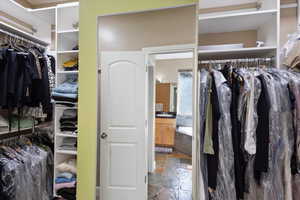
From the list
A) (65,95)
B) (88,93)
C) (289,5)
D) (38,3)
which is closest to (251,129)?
(88,93)

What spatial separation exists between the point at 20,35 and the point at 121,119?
4.87 ft

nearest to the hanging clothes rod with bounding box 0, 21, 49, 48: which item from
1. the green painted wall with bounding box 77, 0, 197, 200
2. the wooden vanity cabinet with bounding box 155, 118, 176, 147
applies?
the green painted wall with bounding box 77, 0, 197, 200

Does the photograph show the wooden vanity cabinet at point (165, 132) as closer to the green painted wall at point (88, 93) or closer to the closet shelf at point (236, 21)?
the green painted wall at point (88, 93)

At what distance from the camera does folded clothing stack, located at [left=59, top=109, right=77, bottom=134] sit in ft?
5.65

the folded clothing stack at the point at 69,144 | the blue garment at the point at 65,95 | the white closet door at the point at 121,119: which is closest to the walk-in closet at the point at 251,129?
the white closet door at the point at 121,119

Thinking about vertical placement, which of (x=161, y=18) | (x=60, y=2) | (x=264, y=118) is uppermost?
(x=60, y=2)

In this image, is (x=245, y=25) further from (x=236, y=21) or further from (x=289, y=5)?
(x=289, y=5)

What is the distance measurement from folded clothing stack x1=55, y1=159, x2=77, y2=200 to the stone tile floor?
85 centimetres

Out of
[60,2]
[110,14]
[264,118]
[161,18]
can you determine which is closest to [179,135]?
[264,118]

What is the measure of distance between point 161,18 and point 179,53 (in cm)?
30

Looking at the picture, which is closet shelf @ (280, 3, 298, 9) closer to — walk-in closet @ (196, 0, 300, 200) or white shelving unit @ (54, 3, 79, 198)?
walk-in closet @ (196, 0, 300, 200)

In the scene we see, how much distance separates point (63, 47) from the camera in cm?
181

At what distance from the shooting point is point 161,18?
1222 mm

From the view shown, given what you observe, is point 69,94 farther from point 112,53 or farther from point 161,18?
point 161,18
